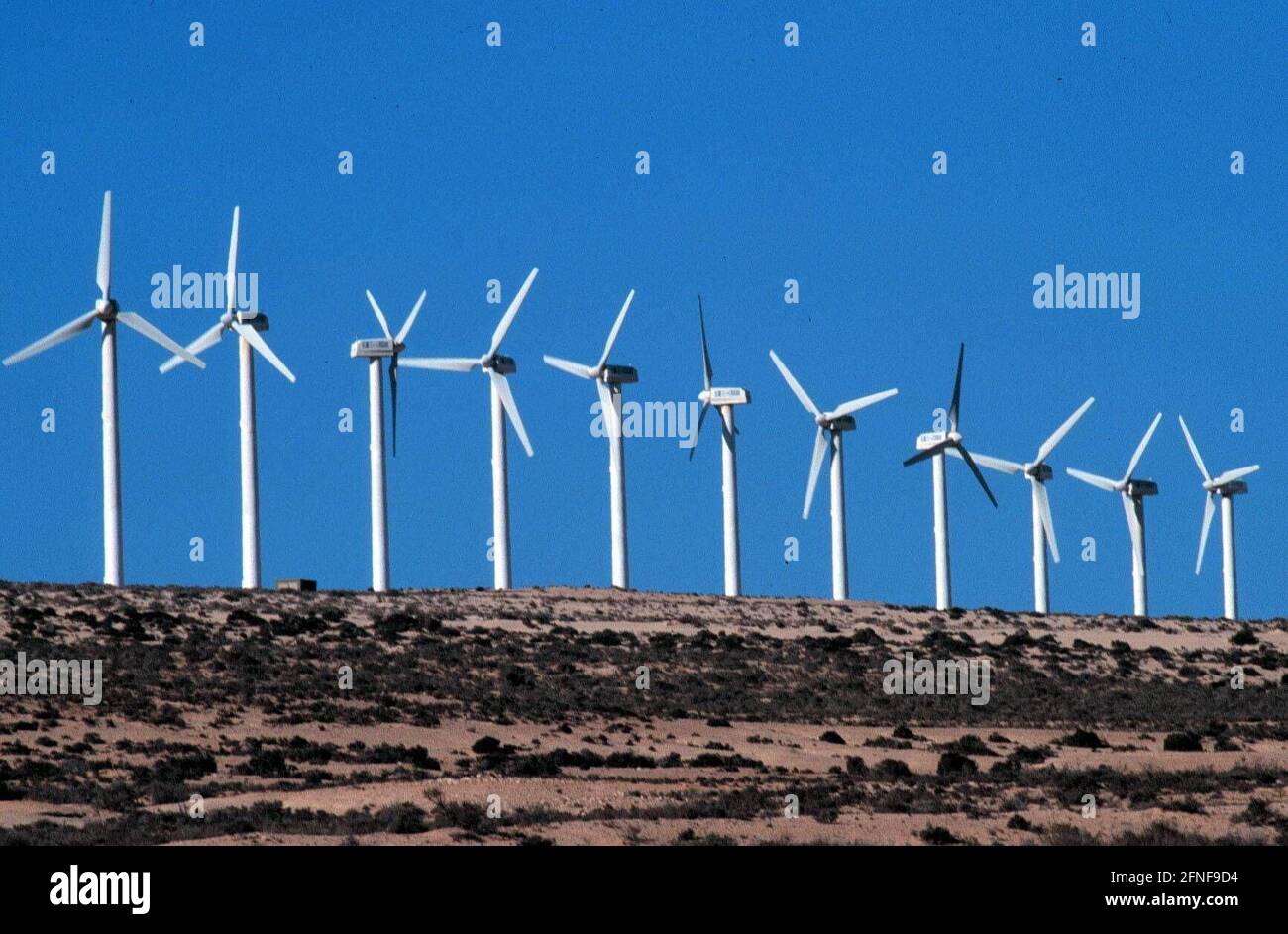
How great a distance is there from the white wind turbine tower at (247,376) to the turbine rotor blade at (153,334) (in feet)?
13.0

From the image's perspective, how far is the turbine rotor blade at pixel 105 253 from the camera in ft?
323

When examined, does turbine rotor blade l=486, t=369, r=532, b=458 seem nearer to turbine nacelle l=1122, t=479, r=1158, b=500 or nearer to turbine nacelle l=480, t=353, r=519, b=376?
turbine nacelle l=480, t=353, r=519, b=376

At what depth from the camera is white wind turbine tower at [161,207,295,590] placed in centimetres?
10375

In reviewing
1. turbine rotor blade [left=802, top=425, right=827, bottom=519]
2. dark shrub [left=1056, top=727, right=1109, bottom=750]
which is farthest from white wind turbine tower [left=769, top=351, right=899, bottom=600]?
dark shrub [left=1056, top=727, right=1109, bottom=750]

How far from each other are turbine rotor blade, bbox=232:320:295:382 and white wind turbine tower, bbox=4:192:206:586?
11.0 ft

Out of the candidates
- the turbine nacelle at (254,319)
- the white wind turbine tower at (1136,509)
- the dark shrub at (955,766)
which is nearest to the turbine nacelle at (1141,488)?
the white wind turbine tower at (1136,509)

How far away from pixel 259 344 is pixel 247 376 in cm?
183

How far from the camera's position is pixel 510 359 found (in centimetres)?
12019

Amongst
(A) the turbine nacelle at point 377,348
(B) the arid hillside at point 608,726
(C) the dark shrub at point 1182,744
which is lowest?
(C) the dark shrub at point 1182,744

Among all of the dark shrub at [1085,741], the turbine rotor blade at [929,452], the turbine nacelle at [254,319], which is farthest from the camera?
the turbine rotor blade at [929,452]

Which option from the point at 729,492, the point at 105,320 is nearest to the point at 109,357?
the point at 105,320

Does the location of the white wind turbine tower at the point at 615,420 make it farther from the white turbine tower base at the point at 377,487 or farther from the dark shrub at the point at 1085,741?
the dark shrub at the point at 1085,741

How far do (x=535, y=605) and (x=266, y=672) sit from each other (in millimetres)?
36144

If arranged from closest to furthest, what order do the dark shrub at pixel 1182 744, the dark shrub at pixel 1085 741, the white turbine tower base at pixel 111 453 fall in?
the dark shrub at pixel 1182 744
the dark shrub at pixel 1085 741
the white turbine tower base at pixel 111 453
